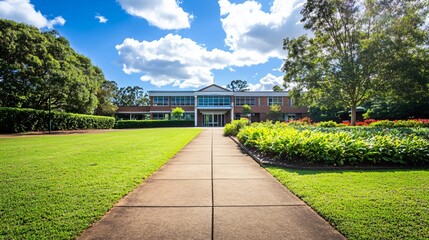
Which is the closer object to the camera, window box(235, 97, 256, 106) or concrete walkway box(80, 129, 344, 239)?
concrete walkway box(80, 129, 344, 239)

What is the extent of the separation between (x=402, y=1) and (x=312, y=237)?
17.6 m

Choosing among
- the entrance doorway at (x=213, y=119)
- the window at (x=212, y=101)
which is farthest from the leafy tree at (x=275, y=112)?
the entrance doorway at (x=213, y=119)

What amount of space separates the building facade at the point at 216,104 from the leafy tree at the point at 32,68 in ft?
84.3

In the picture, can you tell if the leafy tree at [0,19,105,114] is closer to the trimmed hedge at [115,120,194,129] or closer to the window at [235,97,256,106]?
the trimmed hedge at [115,120,194,129]

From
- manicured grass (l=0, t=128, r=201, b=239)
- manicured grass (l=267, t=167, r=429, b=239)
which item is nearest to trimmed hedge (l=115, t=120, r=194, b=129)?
manicured grass (l=0, t=128, r=201, b=239)

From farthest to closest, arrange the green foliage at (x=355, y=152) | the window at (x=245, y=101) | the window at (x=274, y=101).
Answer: the window at (x=245, y=101), the window at (x=274, y=101), the green foliage at (x=355, y=152)

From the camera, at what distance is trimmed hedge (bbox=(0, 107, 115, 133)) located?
17.8 m

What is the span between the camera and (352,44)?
1534cm

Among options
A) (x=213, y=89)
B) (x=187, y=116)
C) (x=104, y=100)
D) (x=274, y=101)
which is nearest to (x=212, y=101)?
(x=213, y=89)

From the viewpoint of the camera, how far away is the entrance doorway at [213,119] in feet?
155

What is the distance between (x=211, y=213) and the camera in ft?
10.4

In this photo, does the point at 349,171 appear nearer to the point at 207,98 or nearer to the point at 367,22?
the point at 367,22

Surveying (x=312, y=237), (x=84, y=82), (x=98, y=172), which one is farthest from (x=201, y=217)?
(x=84, y=82)

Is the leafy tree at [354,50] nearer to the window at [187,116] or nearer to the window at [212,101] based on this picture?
the window at [212,101]
